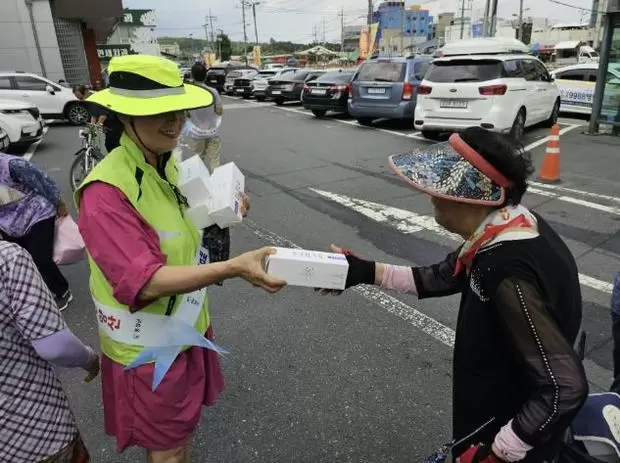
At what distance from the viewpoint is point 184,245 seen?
1619mm

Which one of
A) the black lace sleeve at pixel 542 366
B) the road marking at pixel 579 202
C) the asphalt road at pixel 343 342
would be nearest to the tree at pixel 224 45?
the road marking at pixel 579 202

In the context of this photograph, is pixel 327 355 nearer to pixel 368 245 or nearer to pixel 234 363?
pixel 234 363

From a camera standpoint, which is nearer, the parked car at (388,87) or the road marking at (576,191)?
the road marking at (576,191)

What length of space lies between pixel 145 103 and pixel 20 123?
10.9 meters

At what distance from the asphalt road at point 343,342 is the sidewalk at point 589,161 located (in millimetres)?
→ 704

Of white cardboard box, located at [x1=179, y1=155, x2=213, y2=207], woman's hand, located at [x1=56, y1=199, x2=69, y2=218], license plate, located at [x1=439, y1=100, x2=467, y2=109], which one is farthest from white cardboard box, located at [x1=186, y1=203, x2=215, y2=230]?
license plate, located at [x1=439, y1=100, x2=467, y2=109]

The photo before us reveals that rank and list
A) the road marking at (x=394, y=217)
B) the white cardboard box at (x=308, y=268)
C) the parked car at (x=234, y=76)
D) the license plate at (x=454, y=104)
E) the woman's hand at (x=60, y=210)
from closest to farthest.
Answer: the white cardboard box at (x=308, y=268)
the woman's hand at (x=60, y=210)
the road marking at (x=394, y=217)
the license plate at (x=454, y=104)
the parked car at (x=234, y=76)

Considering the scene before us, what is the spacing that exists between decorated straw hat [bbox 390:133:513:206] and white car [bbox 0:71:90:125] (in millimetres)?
15175

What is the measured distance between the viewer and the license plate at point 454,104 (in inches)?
380

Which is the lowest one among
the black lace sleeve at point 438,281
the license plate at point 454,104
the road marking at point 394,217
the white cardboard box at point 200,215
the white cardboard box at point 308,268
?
the road marking at point 394,217

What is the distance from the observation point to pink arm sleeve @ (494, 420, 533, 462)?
1264 mm

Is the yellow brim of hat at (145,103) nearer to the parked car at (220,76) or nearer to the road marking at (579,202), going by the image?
the road marking at (579,202)

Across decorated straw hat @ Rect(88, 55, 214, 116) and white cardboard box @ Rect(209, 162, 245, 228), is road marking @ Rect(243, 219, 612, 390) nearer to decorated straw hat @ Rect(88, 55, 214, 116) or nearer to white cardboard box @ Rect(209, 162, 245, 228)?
white cardboard box @ Rect(209, 162, 245, 228)

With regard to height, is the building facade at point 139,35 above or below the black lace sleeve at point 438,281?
above
